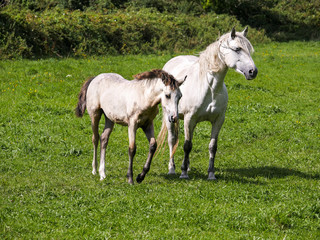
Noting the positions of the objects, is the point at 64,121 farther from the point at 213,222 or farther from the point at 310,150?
the point at 213,222

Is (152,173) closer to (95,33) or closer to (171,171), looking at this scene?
(171,171)

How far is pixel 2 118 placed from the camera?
1250 cm

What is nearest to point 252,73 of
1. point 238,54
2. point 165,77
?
point 238,54

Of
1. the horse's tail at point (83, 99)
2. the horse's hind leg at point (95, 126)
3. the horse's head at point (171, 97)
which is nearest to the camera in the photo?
the horse's head at point (171, 97)

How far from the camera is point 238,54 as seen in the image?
7965 millimetres

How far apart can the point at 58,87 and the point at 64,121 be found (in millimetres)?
3174

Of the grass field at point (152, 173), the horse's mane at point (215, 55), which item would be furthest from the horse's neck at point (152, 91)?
the grass field at point (152, 173)

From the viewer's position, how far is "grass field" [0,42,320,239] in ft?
19.9

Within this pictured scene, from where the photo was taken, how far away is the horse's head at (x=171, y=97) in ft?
23.1

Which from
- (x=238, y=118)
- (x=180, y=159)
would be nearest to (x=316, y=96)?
(x=238, y=118)

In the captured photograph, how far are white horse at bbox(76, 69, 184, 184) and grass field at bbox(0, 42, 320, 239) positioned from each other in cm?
80

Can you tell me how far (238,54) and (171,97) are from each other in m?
1.64

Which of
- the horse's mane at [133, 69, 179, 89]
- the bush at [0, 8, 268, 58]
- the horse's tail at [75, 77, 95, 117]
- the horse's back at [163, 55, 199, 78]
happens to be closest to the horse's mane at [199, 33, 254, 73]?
the horse's back at [163, 55, 199, 78]

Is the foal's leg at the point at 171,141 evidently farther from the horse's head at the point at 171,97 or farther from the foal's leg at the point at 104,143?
the horse's head at the point at 171,97
